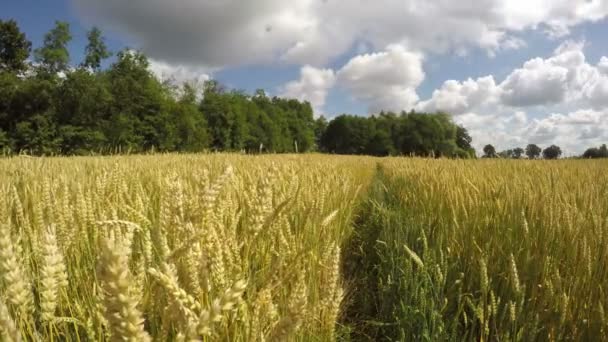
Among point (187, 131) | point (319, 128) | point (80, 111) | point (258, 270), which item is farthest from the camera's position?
point (319, 128)

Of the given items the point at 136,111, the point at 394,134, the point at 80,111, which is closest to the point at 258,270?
the point at 80,111

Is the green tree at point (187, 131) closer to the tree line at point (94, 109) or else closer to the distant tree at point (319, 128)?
the tree line at point (94, 109)

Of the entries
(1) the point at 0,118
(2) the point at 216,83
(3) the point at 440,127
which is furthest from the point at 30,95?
(3) the point at 440,127

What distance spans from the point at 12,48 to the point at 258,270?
27.3m

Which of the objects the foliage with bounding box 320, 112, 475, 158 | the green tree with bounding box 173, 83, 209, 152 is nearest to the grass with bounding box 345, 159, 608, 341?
the green tree with bounding box 173, 83, 209, 152

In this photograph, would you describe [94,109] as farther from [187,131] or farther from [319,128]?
[319,128]

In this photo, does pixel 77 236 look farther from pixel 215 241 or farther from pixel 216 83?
pixel 216 83

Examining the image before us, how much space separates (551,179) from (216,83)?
149 feet

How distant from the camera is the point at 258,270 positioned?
150 cm

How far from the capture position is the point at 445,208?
287 cm

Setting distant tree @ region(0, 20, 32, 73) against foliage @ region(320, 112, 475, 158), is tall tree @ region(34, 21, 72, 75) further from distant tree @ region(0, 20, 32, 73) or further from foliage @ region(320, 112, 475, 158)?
foliage @ region(320, 112, 475, 158)

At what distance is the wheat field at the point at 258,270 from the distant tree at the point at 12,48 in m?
25.2

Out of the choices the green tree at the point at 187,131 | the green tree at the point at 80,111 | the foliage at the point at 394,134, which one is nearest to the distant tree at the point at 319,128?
the foliage at the point at 394,134

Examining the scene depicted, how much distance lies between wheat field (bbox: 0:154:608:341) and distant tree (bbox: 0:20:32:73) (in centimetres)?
2519
